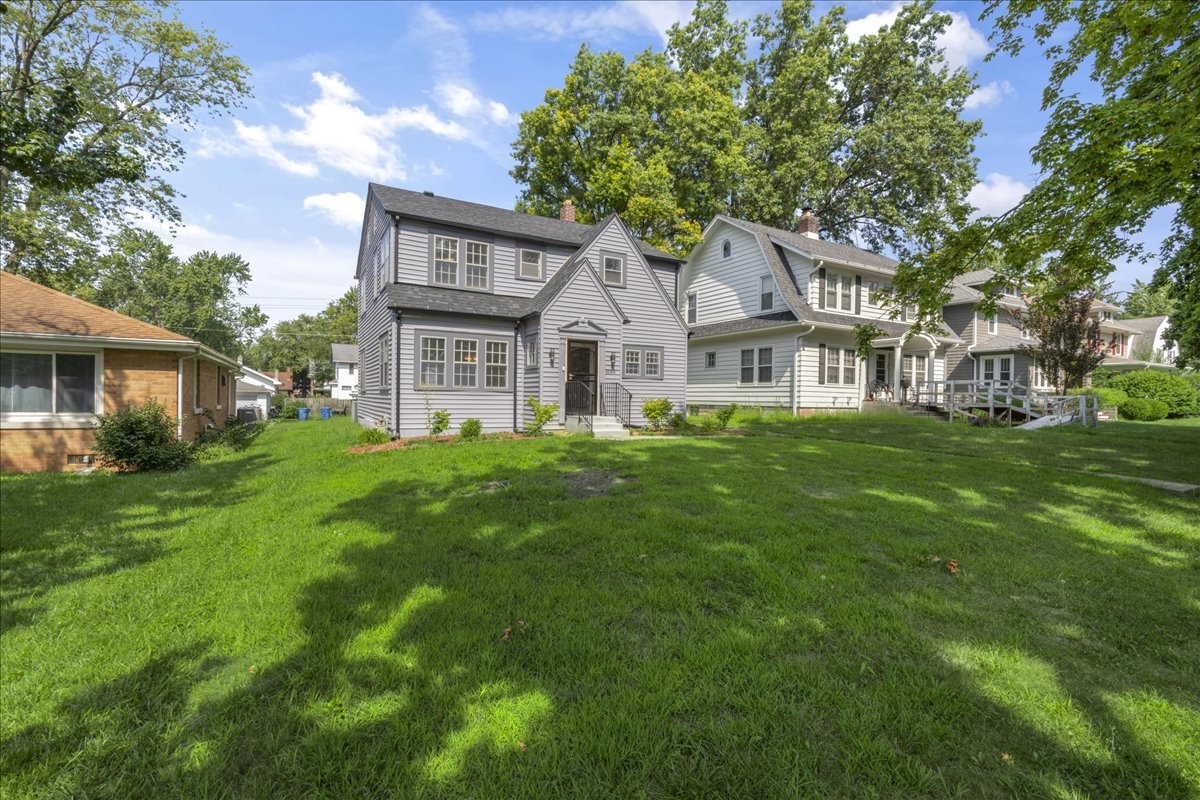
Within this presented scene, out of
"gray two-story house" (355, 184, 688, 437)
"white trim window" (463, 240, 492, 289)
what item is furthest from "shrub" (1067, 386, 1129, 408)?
"white trim window" (463, 240, 492, 289)

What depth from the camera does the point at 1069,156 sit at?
5406mm

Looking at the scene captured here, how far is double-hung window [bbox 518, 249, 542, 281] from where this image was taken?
16469mm

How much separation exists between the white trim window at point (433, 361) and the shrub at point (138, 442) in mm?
5514

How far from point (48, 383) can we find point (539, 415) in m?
10.7

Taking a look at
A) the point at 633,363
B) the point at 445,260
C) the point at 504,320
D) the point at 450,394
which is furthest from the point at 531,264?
the point at 450,394

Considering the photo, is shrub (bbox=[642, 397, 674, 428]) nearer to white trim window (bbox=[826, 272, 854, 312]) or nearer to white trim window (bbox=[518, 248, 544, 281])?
white trim window (bbox=[518, 248, 544, 281])

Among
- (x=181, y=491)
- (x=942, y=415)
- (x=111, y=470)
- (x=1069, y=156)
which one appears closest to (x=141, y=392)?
(x=111, y=470)

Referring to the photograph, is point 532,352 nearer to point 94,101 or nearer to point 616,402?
point 616,402

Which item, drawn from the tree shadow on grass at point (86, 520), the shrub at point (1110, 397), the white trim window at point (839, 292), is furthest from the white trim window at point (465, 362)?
the shrub at point (1110, 397)

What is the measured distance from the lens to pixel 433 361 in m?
14.1

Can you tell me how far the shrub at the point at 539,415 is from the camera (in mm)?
14008

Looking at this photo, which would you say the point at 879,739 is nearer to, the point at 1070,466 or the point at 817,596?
the point at 817,596

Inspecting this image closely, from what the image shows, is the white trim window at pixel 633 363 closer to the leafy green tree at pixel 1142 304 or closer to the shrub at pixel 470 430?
the shrub at pixel 470 430

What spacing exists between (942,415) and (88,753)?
79.3 feet
